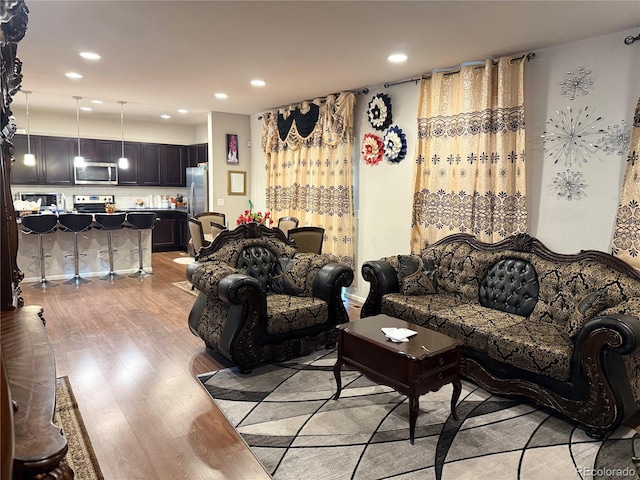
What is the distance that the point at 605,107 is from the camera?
11.6ft

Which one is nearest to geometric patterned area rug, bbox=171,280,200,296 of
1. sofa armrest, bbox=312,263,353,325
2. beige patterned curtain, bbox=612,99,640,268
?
sofa armrest, bbox=312,263,353,325

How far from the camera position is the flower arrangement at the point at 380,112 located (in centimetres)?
533

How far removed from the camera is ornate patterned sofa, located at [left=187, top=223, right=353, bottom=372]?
3.47 meters

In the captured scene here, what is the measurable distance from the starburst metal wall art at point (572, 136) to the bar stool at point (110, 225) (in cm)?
601

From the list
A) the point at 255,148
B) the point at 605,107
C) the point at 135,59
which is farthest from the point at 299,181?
the point at 605,107

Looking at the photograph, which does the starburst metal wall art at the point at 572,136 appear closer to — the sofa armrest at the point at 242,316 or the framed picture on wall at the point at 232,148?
the sofa armrest at the point at 242,316

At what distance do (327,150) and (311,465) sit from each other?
178 inches

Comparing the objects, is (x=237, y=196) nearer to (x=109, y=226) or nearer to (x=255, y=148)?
(x=255, y=148)

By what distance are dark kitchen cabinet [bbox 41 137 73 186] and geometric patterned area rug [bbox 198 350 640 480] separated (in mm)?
6872

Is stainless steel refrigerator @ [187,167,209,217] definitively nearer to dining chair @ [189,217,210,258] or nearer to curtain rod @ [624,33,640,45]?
dining chair @ [189,217,210,258]

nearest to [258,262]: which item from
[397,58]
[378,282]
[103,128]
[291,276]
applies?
[291,276]

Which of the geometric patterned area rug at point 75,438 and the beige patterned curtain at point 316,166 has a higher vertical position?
the beige patterned curtain at point 316,166

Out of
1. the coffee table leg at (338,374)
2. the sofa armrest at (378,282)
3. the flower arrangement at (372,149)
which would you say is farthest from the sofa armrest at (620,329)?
the flower arrangement at (372,149)

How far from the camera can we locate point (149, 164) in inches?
372
